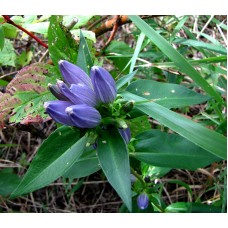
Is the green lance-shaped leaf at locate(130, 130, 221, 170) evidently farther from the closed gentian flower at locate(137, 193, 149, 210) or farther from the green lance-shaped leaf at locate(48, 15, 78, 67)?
the green lance-shaped leaf at locate(48, 15, 78, 67)

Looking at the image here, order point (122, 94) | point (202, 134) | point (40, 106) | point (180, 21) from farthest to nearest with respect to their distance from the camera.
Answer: point (180, 21) < point (40, 106) < point (122, 94) < point (202, 134)

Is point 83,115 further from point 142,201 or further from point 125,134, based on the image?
point 142,201

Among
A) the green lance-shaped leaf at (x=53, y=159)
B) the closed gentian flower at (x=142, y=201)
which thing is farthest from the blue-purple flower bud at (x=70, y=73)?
the closed gentian flower at (x=142, y=201)

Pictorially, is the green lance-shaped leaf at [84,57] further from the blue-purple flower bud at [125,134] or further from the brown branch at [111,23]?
the brown branch at [111,23]

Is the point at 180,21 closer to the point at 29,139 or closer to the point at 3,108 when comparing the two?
the point at 3,108

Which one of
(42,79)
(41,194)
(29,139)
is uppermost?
(42,79)

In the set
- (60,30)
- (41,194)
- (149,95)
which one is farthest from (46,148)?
(41,194)
